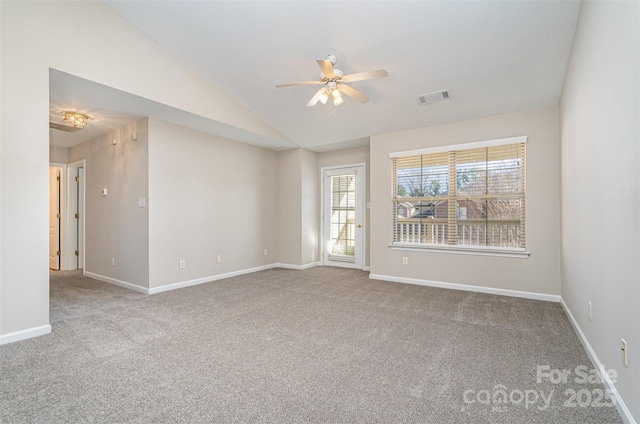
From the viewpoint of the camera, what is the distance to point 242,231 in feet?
19.3

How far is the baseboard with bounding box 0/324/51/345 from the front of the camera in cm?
268

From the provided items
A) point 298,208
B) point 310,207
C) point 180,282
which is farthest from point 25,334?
point 310,207

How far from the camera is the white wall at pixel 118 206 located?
4.49 meters

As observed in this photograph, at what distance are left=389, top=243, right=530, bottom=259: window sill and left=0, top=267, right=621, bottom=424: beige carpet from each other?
63 centimetres

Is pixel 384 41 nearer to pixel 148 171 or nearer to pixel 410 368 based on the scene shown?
pixel 410 368

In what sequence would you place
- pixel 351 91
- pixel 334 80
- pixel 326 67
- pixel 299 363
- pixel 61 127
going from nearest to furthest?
1. pixel 299 363
2. pixel 326 67
3. pixel 334 80
4. pixel 351 91
5. pixel 61 127

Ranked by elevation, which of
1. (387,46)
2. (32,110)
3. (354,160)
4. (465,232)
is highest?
(387,46)

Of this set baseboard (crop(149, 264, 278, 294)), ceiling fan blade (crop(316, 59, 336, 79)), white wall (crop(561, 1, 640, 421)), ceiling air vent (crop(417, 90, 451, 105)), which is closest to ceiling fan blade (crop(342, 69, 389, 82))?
ceiling fan blade (crop(316, 59, 336, 79))

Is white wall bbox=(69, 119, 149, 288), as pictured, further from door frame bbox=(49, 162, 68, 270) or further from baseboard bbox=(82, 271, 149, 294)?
door frame bbox=(49, 162, 68, 270)

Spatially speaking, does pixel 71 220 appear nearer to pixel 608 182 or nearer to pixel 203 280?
pixel 203 280

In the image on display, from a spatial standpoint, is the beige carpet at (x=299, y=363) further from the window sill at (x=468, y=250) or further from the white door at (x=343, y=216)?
the white door at (x=343, y=216)

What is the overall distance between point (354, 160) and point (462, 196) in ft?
8.12

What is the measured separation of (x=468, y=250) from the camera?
4.54 meters

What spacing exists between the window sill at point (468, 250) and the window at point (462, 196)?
0.02m
